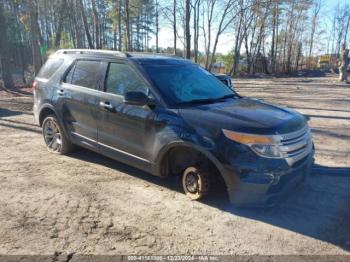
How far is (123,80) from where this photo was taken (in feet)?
15.0

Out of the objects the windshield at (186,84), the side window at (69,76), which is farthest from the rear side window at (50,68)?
the windshield at (186,84)

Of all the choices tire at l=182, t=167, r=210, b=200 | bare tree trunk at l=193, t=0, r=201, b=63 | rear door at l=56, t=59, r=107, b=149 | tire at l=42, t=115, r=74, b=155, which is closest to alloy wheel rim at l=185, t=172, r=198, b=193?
tire at l=182, t=167, r=210, b=200

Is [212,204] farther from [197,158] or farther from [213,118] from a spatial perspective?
[213,118]

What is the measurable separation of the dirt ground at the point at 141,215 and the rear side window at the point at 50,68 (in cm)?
150

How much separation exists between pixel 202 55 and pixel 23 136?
3684cm

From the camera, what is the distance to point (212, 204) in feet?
13.1

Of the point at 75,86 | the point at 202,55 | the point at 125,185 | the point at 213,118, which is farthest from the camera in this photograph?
the point at 202,55

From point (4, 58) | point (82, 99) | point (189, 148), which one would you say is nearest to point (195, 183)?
point (189, 148)

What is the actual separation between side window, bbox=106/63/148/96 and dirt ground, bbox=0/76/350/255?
1286 millimetres

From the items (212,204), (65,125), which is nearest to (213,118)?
(212,204)

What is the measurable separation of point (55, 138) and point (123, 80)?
2.13 m

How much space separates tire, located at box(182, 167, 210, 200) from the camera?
391 cm

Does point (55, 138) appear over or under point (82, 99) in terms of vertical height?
under

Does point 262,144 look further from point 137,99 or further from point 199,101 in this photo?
point 137,99
